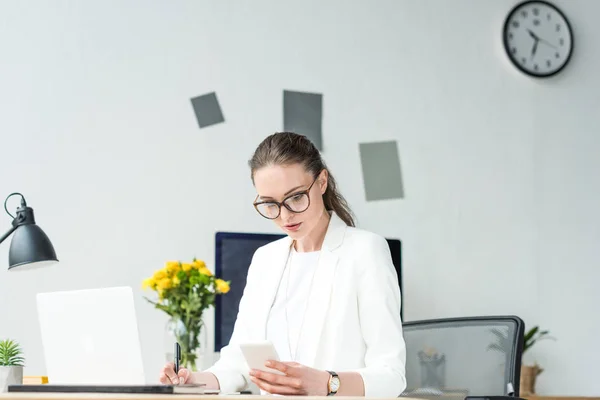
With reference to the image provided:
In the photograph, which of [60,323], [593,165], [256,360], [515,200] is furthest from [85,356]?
[593,165]

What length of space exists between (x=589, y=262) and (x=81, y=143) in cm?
228

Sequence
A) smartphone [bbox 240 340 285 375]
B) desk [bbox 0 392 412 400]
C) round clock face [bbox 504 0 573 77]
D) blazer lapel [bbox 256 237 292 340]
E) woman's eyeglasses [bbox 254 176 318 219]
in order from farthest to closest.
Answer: round clock face [bbox 504 0 573 77]
blazer lapel [bbox 256 237 292 340]
woman's eyeglasses [bbox 254 176 318 219]
smartphone [bbox 240 340 285 375]
desk [bbox 0 392 412 400]

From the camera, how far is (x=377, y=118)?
394 centimetres

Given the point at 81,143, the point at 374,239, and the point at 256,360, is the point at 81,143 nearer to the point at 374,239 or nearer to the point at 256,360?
the point at 374,239

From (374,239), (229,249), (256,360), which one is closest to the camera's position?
(256,360)

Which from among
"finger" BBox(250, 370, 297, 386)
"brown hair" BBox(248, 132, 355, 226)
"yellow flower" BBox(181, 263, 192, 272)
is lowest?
"finger" BBox(250, 370, 297, 386)

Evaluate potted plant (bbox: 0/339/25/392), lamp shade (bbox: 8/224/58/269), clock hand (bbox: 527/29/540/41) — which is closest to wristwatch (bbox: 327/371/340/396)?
potted plant (bbox: 0/339/25/392)

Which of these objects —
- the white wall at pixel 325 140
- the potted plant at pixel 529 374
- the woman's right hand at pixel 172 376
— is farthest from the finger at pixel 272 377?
the potted plant at pixel 529 374

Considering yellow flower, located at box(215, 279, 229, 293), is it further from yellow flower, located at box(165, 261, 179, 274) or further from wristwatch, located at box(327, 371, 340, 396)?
wristwatch, located at box(327, 371, 340, 396)

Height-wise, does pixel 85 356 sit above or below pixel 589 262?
above

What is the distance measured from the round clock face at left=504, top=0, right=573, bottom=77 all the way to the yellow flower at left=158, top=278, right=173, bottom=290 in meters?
1.95

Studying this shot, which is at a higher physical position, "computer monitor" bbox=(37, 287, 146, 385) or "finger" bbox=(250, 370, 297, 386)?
"computer monitor" bbox=(37, 287, 146, 385)

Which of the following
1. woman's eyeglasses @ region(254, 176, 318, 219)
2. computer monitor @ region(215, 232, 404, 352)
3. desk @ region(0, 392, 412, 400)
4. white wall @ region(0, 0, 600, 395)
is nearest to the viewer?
desk @ region(0, 392, 412, 400)

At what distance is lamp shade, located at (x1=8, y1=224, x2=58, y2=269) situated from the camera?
2.30 m
